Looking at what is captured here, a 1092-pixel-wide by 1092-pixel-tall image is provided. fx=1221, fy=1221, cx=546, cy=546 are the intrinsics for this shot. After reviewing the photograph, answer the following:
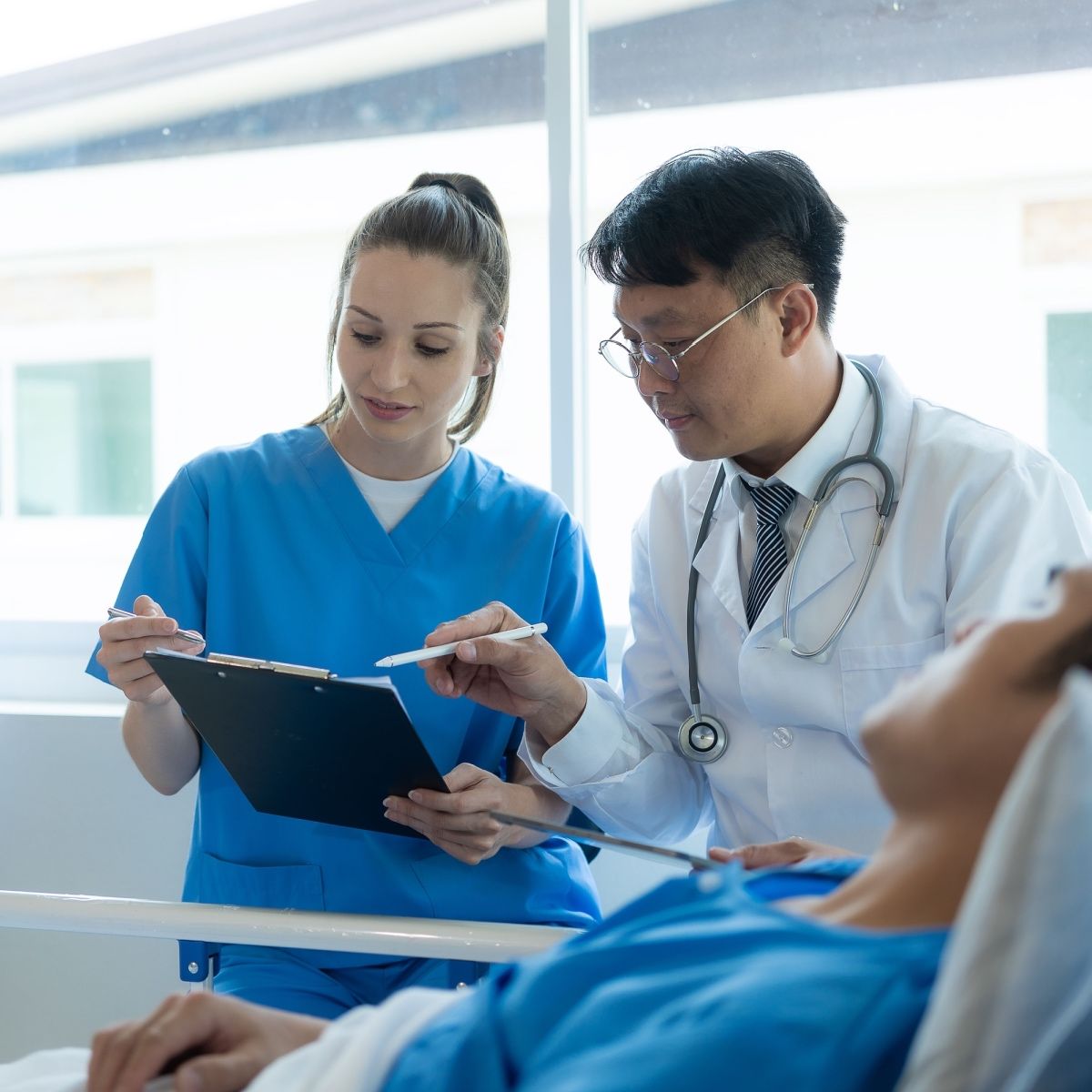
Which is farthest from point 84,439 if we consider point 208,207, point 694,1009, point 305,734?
point 694,1009

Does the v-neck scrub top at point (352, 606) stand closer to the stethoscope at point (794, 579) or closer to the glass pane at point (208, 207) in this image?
the stethoscope at point (794, 579)

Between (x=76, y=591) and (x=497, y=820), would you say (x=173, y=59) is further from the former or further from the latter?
(x=497, y=820)

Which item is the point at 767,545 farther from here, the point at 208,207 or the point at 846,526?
the point at 208,207

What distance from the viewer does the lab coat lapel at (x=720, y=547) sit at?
1.51 m

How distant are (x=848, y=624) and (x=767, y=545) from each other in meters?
0.15

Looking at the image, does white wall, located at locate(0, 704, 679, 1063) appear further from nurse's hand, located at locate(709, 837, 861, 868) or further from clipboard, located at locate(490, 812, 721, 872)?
clipboard, located at locate(490, 812, 721, 872)

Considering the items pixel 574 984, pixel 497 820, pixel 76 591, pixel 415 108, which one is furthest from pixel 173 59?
pixel 574 984

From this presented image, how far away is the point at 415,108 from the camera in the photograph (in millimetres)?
2309

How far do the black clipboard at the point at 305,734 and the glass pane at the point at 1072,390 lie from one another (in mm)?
1305

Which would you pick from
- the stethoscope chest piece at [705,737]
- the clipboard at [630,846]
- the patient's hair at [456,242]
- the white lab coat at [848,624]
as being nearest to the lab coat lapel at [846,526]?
the white lab coat at [848,624]

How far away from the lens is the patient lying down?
0.68 m

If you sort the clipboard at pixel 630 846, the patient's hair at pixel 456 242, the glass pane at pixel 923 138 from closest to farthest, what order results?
the clipboard at pixel 630 846
the patient's hair at pixel 456 242
the glass pane at pixel 923 138

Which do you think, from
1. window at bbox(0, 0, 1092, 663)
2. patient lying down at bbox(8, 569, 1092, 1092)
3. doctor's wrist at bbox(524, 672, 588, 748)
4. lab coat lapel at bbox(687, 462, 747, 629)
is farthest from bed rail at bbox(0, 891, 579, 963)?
window at bbox(0, 0, 1092, 663)

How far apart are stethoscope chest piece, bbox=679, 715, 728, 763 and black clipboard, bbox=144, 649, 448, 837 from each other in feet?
1.22
